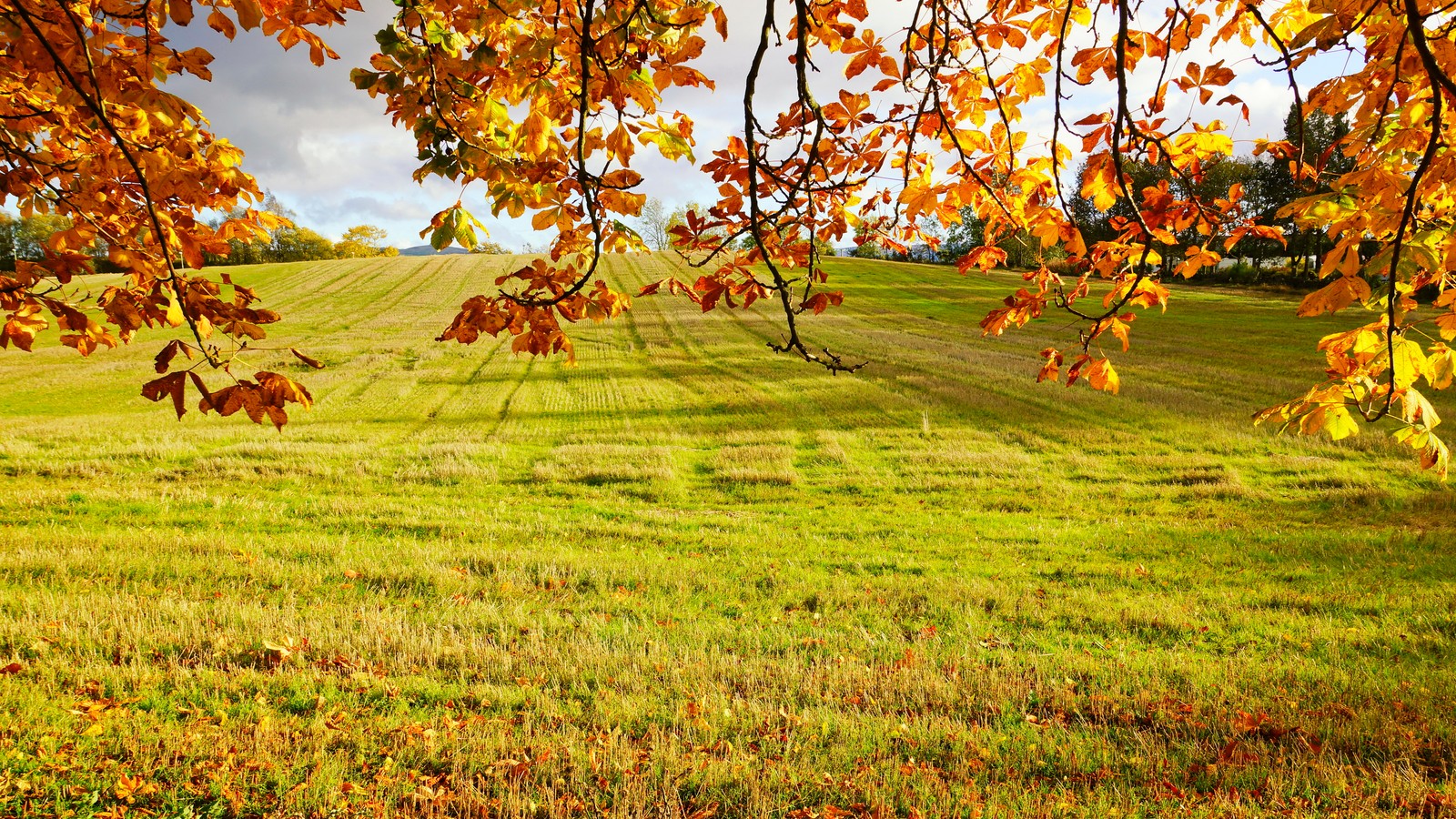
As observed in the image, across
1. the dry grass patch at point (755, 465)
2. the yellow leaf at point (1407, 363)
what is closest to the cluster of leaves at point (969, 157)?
the yellow leaf at point (1407, 363)

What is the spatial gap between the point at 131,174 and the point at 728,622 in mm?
4725

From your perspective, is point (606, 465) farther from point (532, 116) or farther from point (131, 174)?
point (532, 116)

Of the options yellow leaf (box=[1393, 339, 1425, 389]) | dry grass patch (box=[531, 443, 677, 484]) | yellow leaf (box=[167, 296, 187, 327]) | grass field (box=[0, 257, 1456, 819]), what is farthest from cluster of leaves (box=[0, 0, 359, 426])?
dry grass patch (box=[531, 443, 677, 484])

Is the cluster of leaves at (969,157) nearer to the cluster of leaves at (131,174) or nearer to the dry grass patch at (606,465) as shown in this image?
the cluster of leaves at (131,174)

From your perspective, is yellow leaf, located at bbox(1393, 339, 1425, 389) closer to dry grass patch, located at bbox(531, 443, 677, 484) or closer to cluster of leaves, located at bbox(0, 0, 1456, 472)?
cluster of leaves, located at bbox(0, 0, 1456, 472)

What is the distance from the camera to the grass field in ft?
11.2

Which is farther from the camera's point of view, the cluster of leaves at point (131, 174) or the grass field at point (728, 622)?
the grass field at point (728, 622)

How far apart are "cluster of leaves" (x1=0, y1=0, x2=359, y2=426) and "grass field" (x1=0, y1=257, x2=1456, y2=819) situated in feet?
6.60

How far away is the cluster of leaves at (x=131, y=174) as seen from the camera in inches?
91.4

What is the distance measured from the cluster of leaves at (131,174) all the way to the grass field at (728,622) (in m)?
2.01

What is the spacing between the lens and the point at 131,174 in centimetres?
364

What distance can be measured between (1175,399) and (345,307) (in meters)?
41.7

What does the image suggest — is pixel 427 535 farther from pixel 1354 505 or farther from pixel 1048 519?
pixel 1354 505

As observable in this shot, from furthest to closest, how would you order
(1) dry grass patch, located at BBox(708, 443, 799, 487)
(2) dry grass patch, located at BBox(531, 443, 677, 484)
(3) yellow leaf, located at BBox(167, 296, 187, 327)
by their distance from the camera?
→ (2) dry grass patch, located at BBox(531, 443, 677, 484) → (1) dry grass patch, located at BBox(708, 443, 799, 487) → (3) yellow leaf, located at BBox(167, 296, 187, 327)
